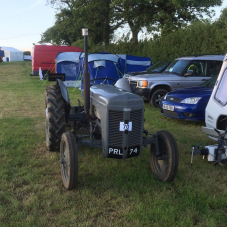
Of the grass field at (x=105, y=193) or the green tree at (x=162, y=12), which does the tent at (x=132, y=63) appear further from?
the grass field at (x=105, y=193)

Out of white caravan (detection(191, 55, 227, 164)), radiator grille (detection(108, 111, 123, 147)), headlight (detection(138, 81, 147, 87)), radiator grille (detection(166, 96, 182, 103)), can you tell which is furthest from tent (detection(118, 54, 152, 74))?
radiator grille (detection(108, 111, 123, 147))

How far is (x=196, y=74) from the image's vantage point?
8.95 metres

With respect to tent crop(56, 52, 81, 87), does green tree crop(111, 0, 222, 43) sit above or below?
above

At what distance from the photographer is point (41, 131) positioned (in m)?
6.06

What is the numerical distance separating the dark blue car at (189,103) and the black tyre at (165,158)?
294 centimetres

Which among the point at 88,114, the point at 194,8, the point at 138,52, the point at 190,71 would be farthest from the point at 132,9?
the point at 88,114

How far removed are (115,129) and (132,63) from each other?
12.0m

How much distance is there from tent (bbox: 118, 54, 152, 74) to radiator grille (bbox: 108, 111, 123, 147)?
11.6m

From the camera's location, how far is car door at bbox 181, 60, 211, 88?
8773 millimetres

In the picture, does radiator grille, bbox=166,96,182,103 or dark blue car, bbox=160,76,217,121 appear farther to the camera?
radiator grille, bbox=166,96,182,103

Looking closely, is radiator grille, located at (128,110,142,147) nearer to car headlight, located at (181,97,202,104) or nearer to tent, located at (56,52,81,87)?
car headlight, located at (181,97,202,104)

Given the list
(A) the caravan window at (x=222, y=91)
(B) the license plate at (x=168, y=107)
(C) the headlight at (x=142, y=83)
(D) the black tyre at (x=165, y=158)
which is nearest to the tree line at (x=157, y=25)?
(C) the headlight at (x=142, y=83)

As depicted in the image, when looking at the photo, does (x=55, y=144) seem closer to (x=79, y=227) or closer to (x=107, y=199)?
(x=107, y=199)

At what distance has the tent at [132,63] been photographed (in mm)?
14703
